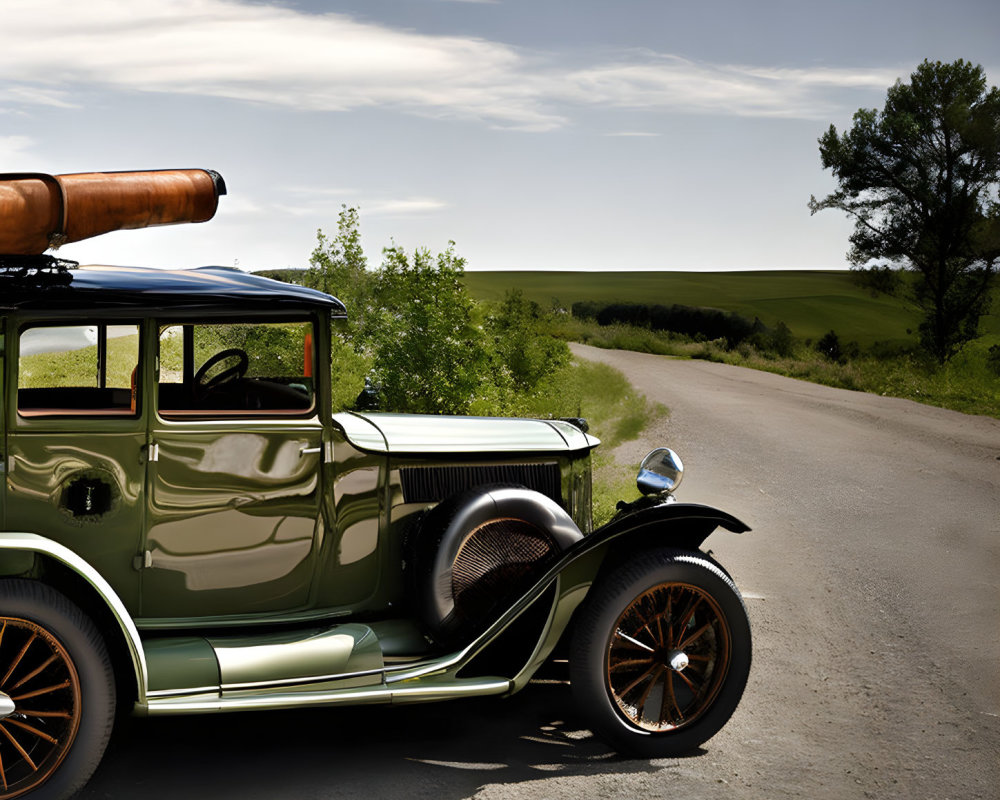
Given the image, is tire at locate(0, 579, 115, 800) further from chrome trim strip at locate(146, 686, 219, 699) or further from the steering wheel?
the steering wheel

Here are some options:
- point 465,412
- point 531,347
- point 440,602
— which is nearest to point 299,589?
point 440,602

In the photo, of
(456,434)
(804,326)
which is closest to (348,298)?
(456,434)

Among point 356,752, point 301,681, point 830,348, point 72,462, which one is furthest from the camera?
point 830,348

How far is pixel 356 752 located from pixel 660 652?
1.54 meters

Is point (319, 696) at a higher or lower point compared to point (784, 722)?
higher

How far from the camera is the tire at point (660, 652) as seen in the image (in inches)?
189

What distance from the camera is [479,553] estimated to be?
5.20 meters

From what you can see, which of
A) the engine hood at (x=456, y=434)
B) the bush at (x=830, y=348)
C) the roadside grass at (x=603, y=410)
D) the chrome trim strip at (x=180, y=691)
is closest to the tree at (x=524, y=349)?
the roadside grass at (x=603, y=410)

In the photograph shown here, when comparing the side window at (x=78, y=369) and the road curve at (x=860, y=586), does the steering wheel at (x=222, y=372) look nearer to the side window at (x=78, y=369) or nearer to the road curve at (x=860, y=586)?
the side window at (x=78, y=369)

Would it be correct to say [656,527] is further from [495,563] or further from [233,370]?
[233,370]

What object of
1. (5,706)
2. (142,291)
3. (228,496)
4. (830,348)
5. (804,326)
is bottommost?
(804,326)

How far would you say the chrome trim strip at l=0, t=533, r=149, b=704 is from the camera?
4.06m

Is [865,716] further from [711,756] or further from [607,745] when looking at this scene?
[607,745]

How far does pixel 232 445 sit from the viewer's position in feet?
15.4
